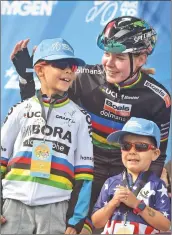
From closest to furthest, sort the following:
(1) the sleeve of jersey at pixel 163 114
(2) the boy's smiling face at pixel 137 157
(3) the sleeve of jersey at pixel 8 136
→ (3) the sleeve of jersey at pixel 8 136
(2) the boy's smiling face at pixel 137 157
(1) the sleeve of jersey at pixel 163 114

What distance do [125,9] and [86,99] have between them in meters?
2.09

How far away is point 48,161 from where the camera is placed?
4.49 metres

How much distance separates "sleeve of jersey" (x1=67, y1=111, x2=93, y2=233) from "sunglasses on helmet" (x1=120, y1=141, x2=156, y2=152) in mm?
227

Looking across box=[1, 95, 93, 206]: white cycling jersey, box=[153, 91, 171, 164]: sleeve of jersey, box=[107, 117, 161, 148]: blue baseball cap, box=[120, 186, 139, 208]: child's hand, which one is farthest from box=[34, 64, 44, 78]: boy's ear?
box=[120, 186, 139, 208]: child's hand

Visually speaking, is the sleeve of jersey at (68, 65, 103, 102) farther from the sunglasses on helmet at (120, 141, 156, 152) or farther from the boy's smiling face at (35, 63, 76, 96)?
the sunglasses on helmet at (120, 141, 156, 152)

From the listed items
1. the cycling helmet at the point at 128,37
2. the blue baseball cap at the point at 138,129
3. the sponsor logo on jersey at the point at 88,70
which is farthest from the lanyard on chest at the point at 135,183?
the cycling helmet at the point at 128,37

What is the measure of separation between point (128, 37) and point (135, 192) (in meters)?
0.97

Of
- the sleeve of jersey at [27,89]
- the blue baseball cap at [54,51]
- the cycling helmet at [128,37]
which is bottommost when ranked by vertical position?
the sleeve of jersey at [27,89]

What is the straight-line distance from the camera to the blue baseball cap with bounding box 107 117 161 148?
15.5ft

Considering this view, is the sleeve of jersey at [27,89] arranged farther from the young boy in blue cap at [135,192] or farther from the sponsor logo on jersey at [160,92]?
the sponsor logo on jersey at [160,92]

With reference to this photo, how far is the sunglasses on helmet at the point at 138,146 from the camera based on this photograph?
4.71 m

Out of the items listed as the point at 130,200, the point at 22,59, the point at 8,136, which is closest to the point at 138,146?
the point at 130,200

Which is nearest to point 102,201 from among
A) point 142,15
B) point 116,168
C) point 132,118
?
point 116,168

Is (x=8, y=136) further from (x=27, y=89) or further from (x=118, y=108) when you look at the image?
Result: (x=118, y=108)
